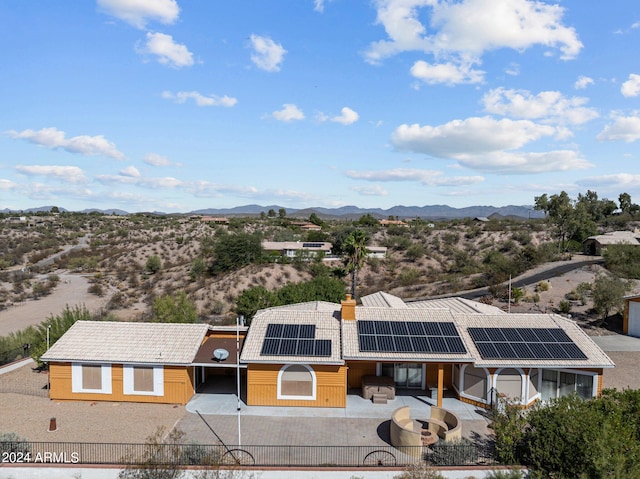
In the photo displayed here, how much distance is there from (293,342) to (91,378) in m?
9.82

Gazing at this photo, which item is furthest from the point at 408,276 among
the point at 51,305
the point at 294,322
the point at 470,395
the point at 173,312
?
the point at 51,305

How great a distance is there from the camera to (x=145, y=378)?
20.8 m

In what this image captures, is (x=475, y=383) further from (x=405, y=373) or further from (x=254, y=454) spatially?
(x=254, y=454)

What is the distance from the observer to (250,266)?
193 ft

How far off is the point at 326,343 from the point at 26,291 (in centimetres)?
A: 5240

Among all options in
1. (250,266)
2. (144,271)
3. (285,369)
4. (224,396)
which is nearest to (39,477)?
(224,396)

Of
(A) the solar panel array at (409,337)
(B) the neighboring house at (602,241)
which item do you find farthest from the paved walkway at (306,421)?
(B) the neighboring house at (602,241)

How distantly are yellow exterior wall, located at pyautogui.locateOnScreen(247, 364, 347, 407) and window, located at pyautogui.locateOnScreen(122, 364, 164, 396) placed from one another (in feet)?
14.2

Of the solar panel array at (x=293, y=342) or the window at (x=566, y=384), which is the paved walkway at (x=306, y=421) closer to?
the solar panel array at (x=293, y=342)

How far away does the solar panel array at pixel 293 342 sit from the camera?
20094 mm

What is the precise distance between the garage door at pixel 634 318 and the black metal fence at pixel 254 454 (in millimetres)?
23345

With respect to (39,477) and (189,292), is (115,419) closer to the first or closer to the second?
(39,477)

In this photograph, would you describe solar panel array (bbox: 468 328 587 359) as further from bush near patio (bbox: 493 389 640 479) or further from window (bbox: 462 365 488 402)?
bush near patio (bbox: 493 389 640 479)

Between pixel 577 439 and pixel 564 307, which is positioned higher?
pixel 577 439
